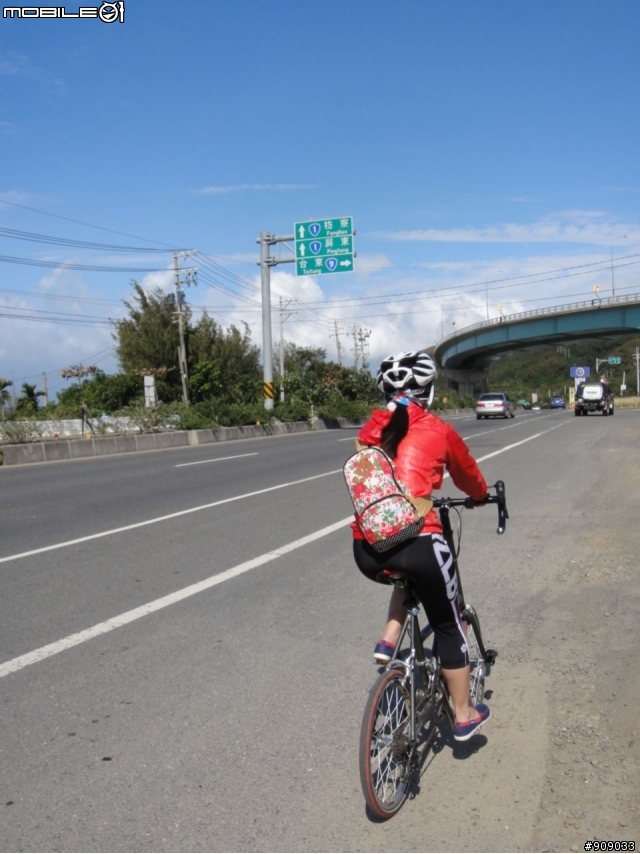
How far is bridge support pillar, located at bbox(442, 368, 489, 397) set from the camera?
93750mm

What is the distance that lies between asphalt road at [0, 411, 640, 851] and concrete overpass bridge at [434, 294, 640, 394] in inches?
2183

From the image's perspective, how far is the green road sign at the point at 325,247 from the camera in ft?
95.0

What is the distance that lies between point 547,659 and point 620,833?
1.88m

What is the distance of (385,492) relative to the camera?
10.6 ft

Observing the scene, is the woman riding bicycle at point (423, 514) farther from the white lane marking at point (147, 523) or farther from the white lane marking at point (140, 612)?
the white lane marking at point (147, 523)

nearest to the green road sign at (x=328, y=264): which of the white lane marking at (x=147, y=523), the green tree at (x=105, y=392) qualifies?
the white lane marking at (x=147, y=523)

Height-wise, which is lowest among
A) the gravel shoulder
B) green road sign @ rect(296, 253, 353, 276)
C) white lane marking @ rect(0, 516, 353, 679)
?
the gravel shoulder

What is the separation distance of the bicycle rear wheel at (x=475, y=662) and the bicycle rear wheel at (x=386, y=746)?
0.59m

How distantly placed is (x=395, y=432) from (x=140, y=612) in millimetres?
3376

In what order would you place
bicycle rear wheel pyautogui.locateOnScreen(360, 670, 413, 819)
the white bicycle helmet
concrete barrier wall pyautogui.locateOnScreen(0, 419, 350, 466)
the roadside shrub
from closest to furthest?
1. bicycle rear wheel pyautogui.locateOnScreen(360, 670, 413, 819)
2. the white bicycle helmet
3. concrete barrier wall pyautogui.locateOnScreen(0, 419, 350, 466)
4. the roadside shrub

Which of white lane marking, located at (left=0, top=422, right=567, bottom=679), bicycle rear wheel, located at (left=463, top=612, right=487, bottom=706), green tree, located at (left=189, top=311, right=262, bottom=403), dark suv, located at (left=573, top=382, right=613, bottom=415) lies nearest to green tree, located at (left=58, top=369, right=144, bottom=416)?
green tree, located at (left=189, top=311, right=262, bottom=403)

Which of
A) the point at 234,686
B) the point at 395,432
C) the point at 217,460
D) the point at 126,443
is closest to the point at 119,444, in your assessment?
the point at 126,443

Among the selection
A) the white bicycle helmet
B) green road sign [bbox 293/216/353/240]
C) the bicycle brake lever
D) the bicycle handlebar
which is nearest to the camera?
the white bicycle helmet

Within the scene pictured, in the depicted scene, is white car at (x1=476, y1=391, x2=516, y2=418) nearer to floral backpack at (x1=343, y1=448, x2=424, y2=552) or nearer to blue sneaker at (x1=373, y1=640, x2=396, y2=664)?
blue sneaker at (x1=373, y1=640, x2=396, y2=664)
